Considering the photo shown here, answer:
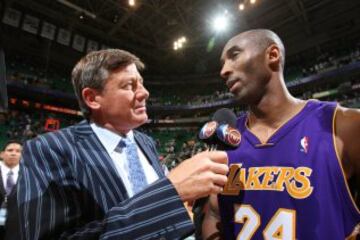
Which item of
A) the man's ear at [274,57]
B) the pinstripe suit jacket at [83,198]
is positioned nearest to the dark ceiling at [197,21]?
the man's ear at [274,57]

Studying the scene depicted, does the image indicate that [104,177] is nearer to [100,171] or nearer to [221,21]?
[100,171]

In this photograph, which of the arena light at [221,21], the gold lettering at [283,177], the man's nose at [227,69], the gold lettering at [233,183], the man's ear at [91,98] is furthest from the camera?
the arena light at [221,21]

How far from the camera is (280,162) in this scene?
1678 millimetres

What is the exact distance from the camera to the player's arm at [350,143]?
1533 millimetres

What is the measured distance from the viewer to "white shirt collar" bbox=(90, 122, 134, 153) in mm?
1396

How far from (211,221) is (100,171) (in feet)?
2.87

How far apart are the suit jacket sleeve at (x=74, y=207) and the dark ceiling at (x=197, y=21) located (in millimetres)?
15265

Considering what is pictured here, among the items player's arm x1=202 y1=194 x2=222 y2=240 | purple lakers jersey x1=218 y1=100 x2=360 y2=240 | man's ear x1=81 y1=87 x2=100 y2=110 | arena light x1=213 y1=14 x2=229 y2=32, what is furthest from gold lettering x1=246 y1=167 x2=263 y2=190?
arena light x1=213 y1=14 x2=229 y2=32

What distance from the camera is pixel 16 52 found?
19469 millimetres

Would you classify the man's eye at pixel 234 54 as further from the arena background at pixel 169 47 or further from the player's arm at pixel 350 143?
the arena background at pixel 169 47

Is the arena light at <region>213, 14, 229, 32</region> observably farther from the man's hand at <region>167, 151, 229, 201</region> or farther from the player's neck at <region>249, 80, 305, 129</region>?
the man's hand at <region>167, 151, 229, 201</region>

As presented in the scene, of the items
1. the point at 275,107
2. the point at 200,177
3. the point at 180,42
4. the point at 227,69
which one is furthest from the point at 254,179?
the point at 180,42

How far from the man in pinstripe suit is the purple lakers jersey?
497 mm

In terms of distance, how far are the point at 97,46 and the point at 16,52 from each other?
5002 mm
